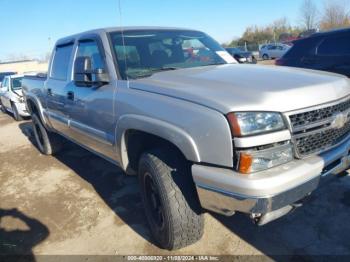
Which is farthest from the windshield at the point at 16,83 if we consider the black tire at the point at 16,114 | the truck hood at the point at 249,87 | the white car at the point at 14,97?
the truck hood at the point at 249,87

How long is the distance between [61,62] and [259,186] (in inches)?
147

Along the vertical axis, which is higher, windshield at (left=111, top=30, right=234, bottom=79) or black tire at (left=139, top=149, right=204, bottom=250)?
windshield at (left=111, top=30, right=234, bottom=79)

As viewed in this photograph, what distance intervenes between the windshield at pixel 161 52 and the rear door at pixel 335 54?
3099 mm

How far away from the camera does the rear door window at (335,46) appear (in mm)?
6107

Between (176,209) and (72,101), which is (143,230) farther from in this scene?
(72,101)

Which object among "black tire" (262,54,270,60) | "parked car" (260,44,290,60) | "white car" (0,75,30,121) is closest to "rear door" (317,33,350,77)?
"white car" (0,75,30,121)

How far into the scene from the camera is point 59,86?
4547 mm

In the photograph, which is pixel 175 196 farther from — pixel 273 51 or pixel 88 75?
pixel 273 51

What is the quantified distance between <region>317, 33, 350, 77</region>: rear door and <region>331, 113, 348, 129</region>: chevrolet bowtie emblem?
3803mm

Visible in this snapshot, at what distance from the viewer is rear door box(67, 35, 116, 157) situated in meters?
3.33

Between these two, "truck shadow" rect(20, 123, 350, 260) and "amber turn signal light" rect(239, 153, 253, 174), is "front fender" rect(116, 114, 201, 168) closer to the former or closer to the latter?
"amber turn signal light" rect(239, 153, 253, 174)

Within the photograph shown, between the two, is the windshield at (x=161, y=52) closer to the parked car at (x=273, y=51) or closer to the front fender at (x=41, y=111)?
the front fender at (x=41, y=111)

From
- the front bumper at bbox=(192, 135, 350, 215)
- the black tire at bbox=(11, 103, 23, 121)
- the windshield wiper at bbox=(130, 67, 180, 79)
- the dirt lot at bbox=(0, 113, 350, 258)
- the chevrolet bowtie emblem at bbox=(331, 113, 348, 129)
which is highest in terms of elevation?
the windshield wiper at bbox=(130, 67, 180, 79)

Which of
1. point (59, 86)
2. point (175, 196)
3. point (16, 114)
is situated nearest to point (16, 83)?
point (16, 114)
